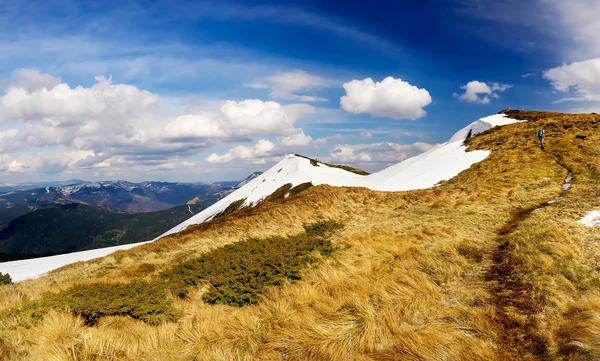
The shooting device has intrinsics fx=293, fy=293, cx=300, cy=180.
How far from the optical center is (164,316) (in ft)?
27.2

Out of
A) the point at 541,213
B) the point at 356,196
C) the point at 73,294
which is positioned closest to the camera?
the point at 73,294

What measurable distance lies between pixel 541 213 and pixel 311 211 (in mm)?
14724

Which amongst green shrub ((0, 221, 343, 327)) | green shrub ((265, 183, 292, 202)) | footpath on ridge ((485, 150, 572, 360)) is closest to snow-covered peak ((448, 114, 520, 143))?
green shrub ((265, 183, 292, 202))

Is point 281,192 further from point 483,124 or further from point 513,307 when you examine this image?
point 513,307

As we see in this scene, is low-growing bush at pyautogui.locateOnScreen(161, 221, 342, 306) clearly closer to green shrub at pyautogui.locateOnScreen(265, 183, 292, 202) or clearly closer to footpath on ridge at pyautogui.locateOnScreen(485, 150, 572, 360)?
footpath on ridge at pyautogui.locateOnScreen(485, 150, 572, 360)

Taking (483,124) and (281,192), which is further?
(281,192)

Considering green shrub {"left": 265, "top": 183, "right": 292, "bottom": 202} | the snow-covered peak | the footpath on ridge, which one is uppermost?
the snow-covered peak

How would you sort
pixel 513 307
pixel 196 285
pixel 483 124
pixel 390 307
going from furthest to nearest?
pixel 483 124
pixel 196 285
pixel 390 307
pixel 513 307

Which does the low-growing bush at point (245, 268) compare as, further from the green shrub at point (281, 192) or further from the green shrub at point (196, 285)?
the green shrub at point (281, 192)

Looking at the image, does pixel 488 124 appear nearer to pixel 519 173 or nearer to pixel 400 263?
pixel 519 173

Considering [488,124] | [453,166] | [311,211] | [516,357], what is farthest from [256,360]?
[488,124]

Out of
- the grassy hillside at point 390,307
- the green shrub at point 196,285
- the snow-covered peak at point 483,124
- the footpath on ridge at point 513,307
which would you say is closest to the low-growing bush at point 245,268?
the green shrub at point 196,285

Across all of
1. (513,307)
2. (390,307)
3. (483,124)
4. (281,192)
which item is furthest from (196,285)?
(281,192)

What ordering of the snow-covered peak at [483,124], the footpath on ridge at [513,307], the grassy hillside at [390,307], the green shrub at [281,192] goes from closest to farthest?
the footpath on ridge at [513,307], the grassy hillside at [390,307], the snow-covered peak at [483,124], the green shrub at [281,192]
